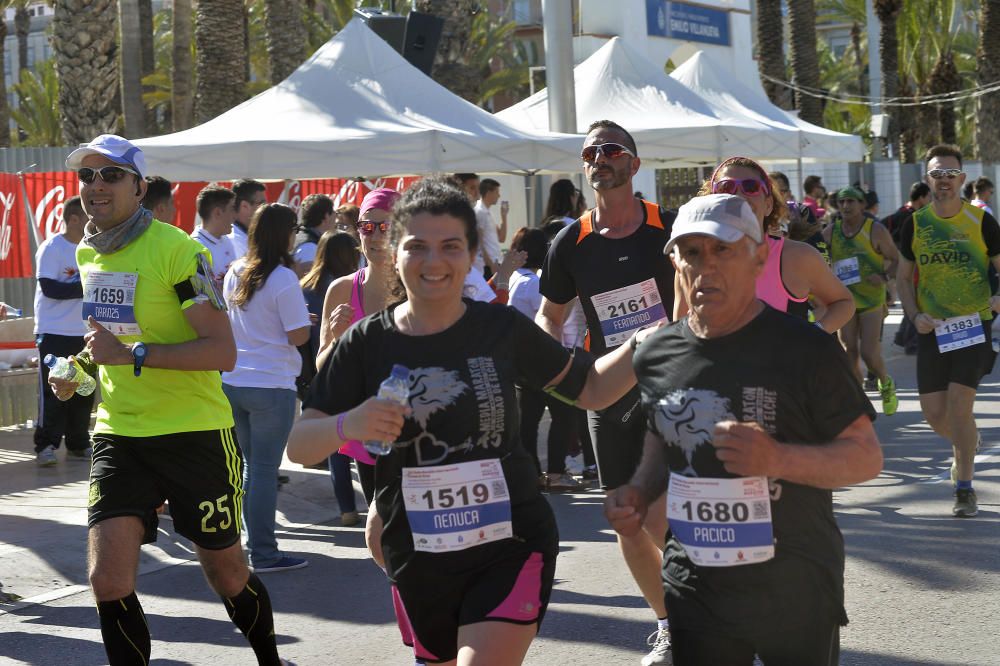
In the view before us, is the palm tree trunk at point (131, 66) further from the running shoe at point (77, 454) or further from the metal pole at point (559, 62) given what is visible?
the running shoe at point (77, 454)

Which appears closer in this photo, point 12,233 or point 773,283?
point 773,283

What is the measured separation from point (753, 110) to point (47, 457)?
12678mm

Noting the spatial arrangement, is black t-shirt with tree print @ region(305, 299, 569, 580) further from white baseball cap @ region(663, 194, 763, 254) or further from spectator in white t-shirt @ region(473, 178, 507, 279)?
spectator in white t-shirt @ region(473, 178, 507, 279)

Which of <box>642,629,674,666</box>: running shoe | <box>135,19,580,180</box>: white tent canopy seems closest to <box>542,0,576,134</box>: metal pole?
<box>135,19,580,180</box>: white tent canopy

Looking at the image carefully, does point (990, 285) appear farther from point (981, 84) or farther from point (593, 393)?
point (981, 84)

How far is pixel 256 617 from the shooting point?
4.97 metres

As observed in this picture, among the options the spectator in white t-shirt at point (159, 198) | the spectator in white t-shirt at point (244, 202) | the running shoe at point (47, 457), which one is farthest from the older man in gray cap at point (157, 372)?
the running shoe at point (47, 457)

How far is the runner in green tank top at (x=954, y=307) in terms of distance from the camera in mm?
8000

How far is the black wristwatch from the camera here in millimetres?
4629

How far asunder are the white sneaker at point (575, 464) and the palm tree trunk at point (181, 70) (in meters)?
17.6

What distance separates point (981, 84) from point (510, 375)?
32010mm

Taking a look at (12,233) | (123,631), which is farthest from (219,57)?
(123,631)

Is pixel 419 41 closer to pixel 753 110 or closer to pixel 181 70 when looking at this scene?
pixel 753 110

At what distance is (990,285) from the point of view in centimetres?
823
